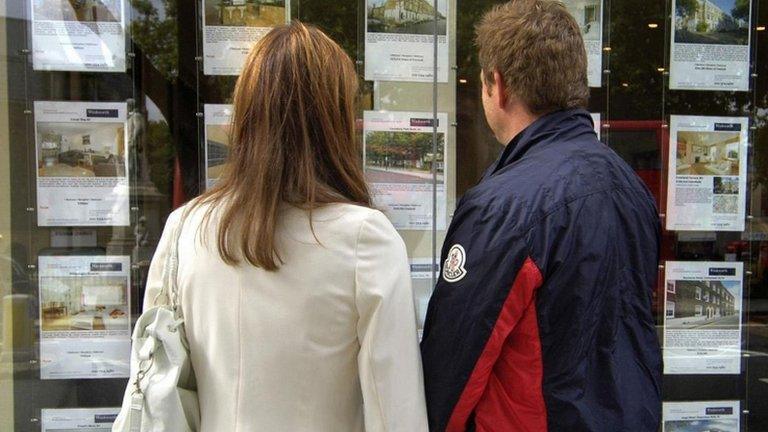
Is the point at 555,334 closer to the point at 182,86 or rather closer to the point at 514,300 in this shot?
the point at 514,300

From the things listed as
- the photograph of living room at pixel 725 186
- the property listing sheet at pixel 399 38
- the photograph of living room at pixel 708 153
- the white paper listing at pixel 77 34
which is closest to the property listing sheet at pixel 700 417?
the photograph of living room at pixel 725 186

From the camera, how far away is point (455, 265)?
165 cm

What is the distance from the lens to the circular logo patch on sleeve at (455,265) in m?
1.63

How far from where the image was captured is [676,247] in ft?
13.0

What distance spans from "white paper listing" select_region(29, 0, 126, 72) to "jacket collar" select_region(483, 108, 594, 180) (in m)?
2.58

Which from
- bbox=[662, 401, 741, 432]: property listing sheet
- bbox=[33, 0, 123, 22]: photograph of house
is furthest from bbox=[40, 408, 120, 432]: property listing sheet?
bbox=[662, 401, 741, 432]: property listing sheet

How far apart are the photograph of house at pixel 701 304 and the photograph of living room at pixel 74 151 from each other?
3.28 metres

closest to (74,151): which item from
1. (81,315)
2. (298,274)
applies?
(81,315)

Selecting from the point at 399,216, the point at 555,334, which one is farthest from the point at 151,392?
the point at 399,216

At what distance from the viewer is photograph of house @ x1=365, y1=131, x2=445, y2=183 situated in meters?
3.66

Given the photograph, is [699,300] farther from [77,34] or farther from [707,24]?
[77,34]

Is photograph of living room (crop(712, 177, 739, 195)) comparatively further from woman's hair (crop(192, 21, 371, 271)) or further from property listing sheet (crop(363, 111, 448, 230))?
woman's hair (crop(192, 21, 371, 271))

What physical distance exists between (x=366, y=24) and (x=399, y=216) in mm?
1062

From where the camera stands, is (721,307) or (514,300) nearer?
(514,300)
